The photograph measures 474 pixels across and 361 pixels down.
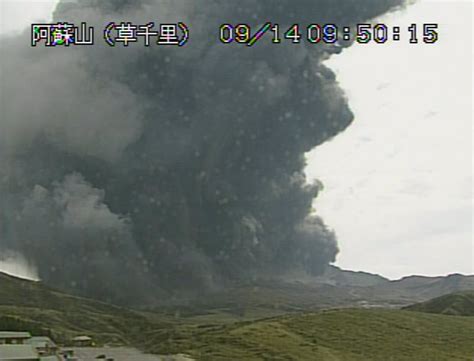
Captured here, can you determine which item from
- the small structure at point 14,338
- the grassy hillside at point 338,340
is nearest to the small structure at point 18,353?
the small structure at point 14,338

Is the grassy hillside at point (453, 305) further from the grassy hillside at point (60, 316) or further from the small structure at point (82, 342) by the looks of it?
the small structure at point (82, 342)

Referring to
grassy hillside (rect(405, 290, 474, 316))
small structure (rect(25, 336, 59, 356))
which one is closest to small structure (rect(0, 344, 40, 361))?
small structure (rect(25, 336, 59, 356))

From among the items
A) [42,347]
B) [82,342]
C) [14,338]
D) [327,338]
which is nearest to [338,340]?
[327,338]

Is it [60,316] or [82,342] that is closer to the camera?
[82,342]

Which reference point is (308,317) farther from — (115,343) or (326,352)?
(115,343)

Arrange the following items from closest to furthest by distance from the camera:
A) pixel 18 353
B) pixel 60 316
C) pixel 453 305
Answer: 1. pixel 18 353
2. pixel 60 316
3. pixel 453 305

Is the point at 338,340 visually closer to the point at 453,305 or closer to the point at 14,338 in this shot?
the point at 14,338

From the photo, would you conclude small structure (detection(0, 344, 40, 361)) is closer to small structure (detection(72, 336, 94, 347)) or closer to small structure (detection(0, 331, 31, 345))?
small structure (detection(0, 331, 31, 345))
